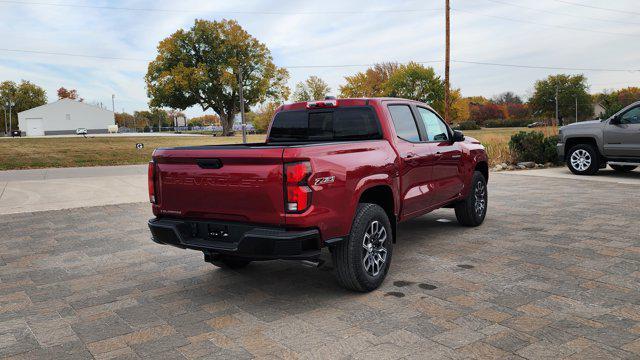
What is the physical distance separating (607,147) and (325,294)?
10811mm

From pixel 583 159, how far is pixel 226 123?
2115 inches

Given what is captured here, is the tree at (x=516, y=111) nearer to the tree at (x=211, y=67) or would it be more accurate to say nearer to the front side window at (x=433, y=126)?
the tree at (x=211, y=67)

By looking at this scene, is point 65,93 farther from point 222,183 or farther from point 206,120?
point 222,183

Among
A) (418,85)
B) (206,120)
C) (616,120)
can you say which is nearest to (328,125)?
(616,120)

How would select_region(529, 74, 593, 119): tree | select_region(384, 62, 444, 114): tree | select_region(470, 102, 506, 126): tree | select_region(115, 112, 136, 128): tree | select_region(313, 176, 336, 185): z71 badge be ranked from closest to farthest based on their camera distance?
select_region(313, 176, 336, 185): z71 badge
select_region(384, 62, 444, 114): tree
select_region(529, 74, 593, 119): tree
select_region(470, 102, 506, 126): tree
select_region(115, 112, 136, 128): tree

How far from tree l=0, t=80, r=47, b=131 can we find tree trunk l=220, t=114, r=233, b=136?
62.2 meters

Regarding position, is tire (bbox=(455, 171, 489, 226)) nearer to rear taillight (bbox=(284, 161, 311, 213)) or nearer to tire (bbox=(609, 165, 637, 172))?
rear taillight (bbox=(284, 161, 311, 213))

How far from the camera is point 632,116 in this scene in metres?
11.9

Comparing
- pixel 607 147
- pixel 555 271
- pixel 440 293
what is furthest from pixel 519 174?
pixel 440 293

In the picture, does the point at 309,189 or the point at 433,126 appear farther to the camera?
the point at 433,126

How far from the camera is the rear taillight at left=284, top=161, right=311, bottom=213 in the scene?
12.1ft

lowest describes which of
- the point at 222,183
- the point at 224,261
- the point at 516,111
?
the point at 224,261

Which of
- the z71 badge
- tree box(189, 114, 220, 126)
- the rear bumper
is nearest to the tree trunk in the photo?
the rear bumper

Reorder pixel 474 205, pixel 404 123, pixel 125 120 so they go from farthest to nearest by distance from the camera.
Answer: pixel 125 120, pixel 474 205, pixel 404 123
